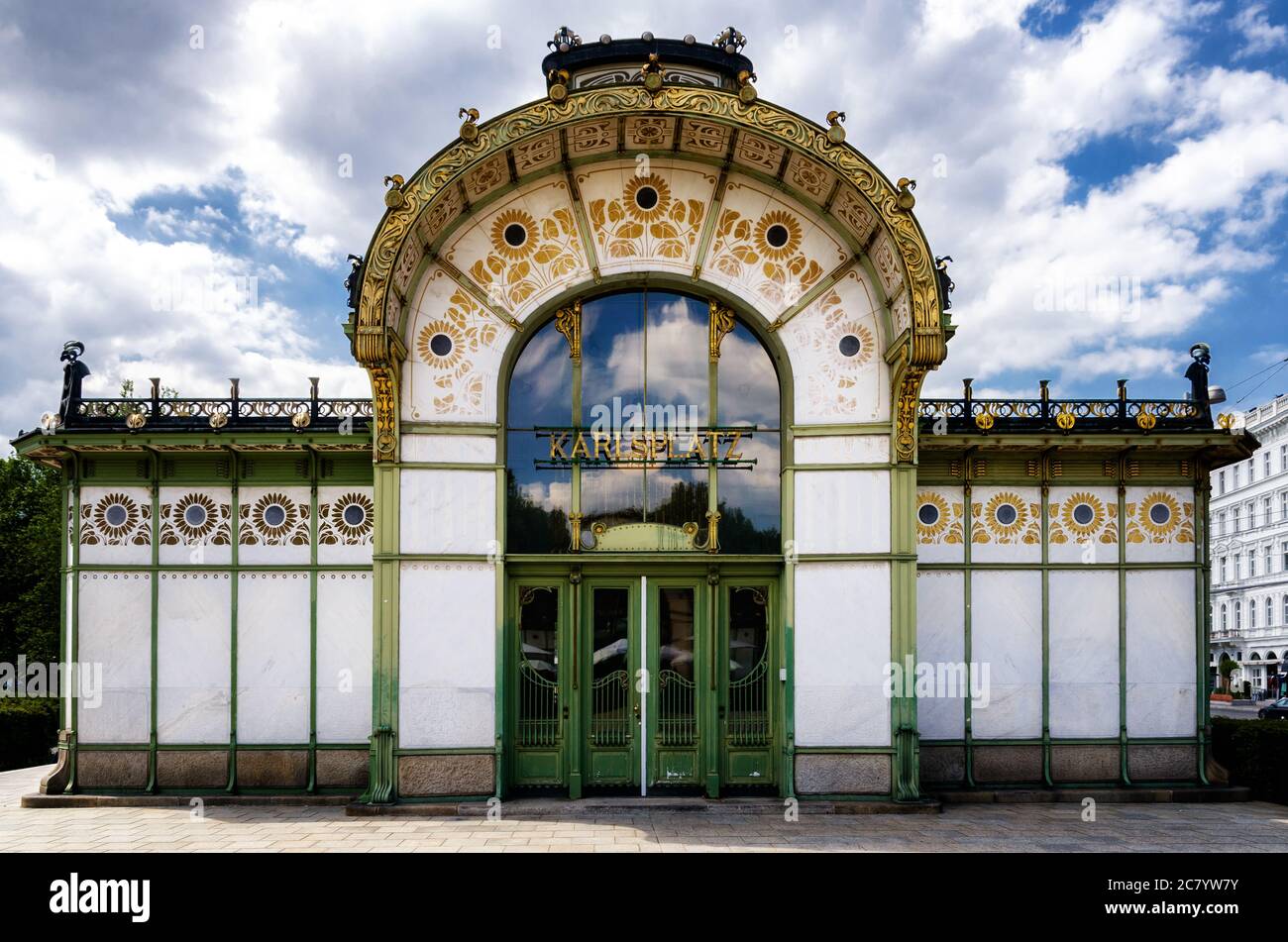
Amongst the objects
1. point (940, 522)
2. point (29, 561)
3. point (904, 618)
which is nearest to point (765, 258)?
point (940, 522)

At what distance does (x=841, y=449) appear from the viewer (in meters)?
11.8

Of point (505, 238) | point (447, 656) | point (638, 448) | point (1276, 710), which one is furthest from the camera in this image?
point (1276, 710)

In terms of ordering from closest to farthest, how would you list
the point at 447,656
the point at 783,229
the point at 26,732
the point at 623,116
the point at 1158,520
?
the point at 623,116
the point at 447,656
the point at 783,229
the point at 1158,520
the point at 26,732

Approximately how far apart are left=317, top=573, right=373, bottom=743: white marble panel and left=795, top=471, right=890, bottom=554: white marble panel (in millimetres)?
5831

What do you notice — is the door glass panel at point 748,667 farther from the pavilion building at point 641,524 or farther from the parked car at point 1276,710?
the parked car at point 1276,710

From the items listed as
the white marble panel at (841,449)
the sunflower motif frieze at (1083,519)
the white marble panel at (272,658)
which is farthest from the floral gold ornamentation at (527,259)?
the sunflower motif frieze at (1083,519)

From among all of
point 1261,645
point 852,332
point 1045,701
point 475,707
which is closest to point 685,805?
point 475,707

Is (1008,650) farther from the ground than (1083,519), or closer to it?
closer to it

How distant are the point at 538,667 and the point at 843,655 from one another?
385 cm

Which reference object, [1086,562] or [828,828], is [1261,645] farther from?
[828,828]

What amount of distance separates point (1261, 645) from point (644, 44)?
5833 centimetres

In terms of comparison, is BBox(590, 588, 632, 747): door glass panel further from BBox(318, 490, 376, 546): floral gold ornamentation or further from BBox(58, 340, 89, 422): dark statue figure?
BBox(58, 340, 89, 422): dark statue figure

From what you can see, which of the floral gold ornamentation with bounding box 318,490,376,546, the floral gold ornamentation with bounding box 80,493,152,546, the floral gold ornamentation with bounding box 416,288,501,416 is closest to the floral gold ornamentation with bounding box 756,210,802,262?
the floral gold ornamentation with bounding box 416,288,501,416

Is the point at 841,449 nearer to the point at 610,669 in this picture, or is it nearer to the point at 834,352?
the point at 834,352
